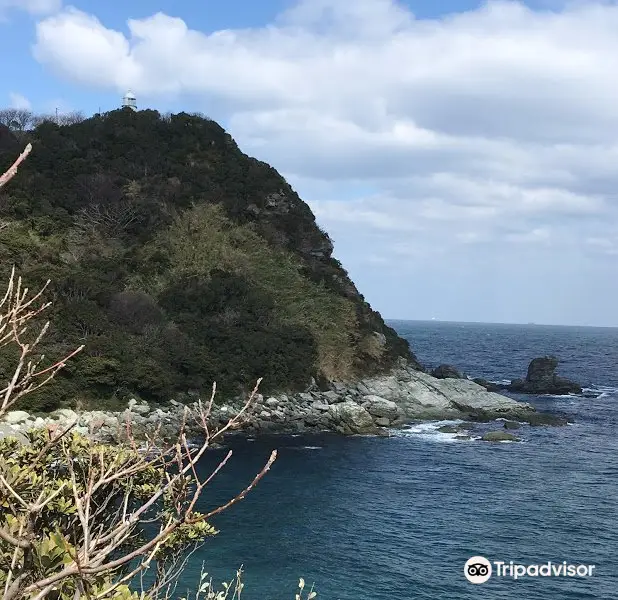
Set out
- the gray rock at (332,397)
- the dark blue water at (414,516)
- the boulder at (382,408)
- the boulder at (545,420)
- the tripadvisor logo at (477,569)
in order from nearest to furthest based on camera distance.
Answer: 1. the dark blue water at (414,516)
2. the tripadvisor logo at (477,569)
3. the boulder at (382,408)
4. the gray rock at (332,397)
5. the boulder at (545,420)

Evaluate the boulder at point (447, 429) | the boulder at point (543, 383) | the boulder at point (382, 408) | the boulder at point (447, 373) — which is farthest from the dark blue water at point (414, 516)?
the boulder at point (447, 373)

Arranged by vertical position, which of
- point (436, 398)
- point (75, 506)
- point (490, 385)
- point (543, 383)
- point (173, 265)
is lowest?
point (490, 385)

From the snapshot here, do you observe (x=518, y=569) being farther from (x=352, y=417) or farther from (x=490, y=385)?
(x=490, y=385)

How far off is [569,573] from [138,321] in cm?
3368

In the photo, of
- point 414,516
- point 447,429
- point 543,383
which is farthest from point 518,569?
A: point 543,383

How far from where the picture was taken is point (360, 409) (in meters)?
40.9

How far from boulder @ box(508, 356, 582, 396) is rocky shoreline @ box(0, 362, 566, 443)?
597 inches

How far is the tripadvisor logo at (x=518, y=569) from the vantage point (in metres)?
18.7

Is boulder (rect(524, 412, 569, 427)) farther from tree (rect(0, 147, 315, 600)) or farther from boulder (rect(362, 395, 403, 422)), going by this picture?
tree (rect(0, 147, 315, 600))

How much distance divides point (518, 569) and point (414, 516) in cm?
543

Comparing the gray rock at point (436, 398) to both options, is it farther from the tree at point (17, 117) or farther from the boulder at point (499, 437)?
the tree at point (17, 117)

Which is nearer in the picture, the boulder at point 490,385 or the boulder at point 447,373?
the boulder at point 490,385

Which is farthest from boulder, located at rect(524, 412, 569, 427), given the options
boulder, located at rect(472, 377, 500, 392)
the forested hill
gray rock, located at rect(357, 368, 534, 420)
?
boulder, located at rect(472, 377, 500, 392)

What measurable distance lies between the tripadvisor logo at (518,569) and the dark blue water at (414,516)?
11.3 inches
